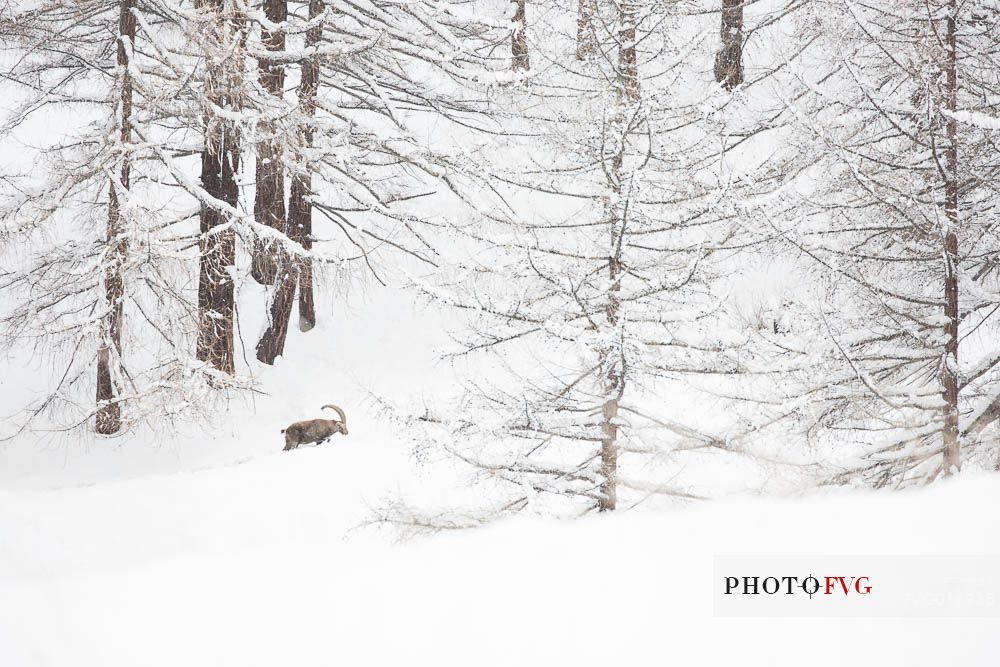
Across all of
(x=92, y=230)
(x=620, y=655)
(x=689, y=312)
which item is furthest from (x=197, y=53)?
(x=620, y=655)

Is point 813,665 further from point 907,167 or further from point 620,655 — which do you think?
point 907,167

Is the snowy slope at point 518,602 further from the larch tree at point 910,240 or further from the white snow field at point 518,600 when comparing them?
the larch tree at point 910,240

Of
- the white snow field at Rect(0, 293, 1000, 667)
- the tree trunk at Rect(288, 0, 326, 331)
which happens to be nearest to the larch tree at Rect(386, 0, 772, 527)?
the white snow field at Rect(0, 293, 1000, 667)

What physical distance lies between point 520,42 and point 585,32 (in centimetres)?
555

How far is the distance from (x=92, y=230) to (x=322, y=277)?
282 centimetres

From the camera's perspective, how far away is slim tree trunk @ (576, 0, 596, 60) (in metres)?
6.15

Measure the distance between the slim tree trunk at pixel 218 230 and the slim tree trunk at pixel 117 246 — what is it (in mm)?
862

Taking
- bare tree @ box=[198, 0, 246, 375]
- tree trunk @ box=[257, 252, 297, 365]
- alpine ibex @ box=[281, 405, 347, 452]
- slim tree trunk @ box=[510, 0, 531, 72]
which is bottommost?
alpine ibex @ box=[281, 405, 347, 452]

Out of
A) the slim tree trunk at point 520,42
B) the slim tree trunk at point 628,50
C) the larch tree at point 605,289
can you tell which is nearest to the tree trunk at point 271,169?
the slim tree trunk at point 520,42

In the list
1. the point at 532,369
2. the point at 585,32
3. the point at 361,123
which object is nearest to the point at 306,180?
the point at 361,123

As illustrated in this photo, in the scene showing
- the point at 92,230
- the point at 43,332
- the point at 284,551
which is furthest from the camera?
the point at 92,230

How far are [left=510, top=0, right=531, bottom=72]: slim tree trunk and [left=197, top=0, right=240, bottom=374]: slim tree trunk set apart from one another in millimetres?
3461

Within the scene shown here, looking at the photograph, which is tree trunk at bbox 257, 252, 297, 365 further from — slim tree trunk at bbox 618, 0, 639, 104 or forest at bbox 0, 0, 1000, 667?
slim tree trunk at bbox 618, 0, 639, 104

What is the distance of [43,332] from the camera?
336 inches
